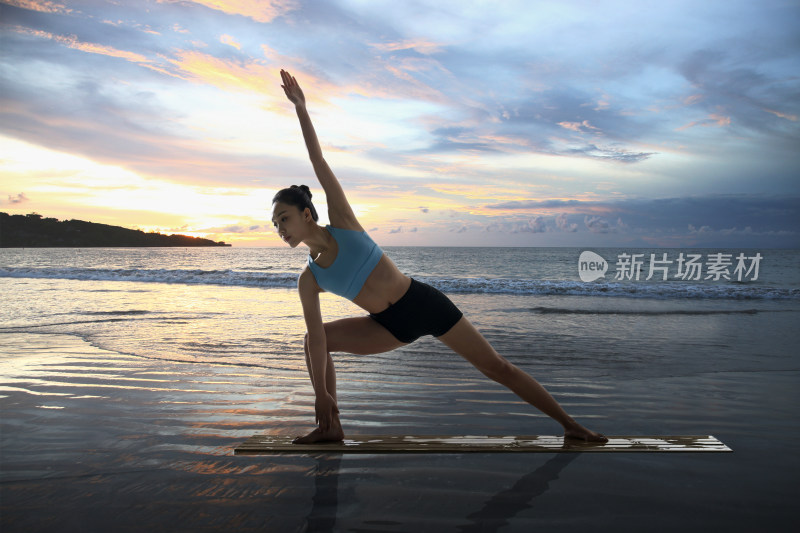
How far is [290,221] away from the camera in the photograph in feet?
9.62

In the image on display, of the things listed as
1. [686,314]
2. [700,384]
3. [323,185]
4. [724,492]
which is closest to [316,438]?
[323,185]

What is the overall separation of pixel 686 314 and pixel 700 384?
732 cm

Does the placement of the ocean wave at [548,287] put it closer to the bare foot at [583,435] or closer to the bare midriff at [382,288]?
the bare foot at [583,435]

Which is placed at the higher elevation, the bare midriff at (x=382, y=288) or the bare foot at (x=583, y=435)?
the bare midriff at (x=382, y=288)

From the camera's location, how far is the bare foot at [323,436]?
3.01m

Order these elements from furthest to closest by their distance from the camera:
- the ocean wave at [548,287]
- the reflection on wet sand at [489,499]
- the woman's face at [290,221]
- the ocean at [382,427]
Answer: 1. the ocean wave at [548,287]
2. the woman's face at [290,221]
3. the ocean at [382,427]
4. the reflection on wet sand at [489,499]

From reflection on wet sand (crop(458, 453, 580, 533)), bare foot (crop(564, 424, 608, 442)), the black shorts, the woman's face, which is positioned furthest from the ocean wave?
the woman's face

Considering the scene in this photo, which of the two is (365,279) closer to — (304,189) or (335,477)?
(304,189)

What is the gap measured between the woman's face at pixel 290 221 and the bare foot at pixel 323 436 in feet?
3.75

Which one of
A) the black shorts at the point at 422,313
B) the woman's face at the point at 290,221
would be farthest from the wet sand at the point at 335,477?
the woman's face at the point at 290,221

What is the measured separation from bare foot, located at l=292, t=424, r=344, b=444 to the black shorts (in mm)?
732

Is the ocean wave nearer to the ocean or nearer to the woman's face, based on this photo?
the ocean

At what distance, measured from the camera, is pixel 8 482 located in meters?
2.53

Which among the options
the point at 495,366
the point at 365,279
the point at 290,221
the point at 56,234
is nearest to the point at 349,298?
the point at 365,279
